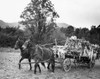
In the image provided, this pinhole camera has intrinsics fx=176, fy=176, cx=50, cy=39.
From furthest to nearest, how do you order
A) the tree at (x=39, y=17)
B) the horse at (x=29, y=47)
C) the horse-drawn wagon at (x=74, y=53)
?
the tree at (x=39, y=17) < the horse-drawn wagon at (x=74, y=53) < the horse at (x=29, y=47)

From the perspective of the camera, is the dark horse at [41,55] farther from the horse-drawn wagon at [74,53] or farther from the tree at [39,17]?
the tree at [39,17]

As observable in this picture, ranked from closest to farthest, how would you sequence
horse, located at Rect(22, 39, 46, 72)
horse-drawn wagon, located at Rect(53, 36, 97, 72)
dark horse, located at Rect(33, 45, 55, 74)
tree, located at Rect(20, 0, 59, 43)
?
dark horse, located at Rect(33, 45, 55, 74) → horse, located at Rect(22, 39, 46, 72) → horse-drawn wagon, located at Rect(53, 36, 97, 72) → tree, located at Rect(20, 0, 59, 43)

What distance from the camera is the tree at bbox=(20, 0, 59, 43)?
42594 mm

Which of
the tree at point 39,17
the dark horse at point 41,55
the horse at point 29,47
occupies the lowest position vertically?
the dark horse at point 41,55

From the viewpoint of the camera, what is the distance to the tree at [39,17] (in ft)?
140

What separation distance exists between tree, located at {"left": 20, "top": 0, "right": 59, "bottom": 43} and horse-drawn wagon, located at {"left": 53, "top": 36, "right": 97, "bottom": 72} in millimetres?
28357

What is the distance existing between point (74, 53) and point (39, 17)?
31.2 meters

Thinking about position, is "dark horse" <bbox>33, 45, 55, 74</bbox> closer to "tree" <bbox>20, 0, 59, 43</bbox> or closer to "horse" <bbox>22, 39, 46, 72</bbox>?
"horse" <bbox>22, 39, 46, 72</bbox>

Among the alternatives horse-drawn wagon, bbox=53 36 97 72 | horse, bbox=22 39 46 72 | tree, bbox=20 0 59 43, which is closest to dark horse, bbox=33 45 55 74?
horse, bbox=22 39 46 72

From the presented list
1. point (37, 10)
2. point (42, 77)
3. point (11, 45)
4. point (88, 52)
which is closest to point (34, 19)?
point (37, 10)

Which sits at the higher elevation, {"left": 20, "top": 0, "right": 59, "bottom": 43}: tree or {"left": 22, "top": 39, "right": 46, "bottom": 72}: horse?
{"left": 20, "top": 0, "right": 59, "bottom": 43}: tree

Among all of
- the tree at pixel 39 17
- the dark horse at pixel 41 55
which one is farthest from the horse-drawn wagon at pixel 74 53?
the tree at pixel 39 17

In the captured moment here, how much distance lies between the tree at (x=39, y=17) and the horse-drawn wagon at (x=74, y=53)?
28.4 meters

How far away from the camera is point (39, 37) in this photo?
40.3 metres
